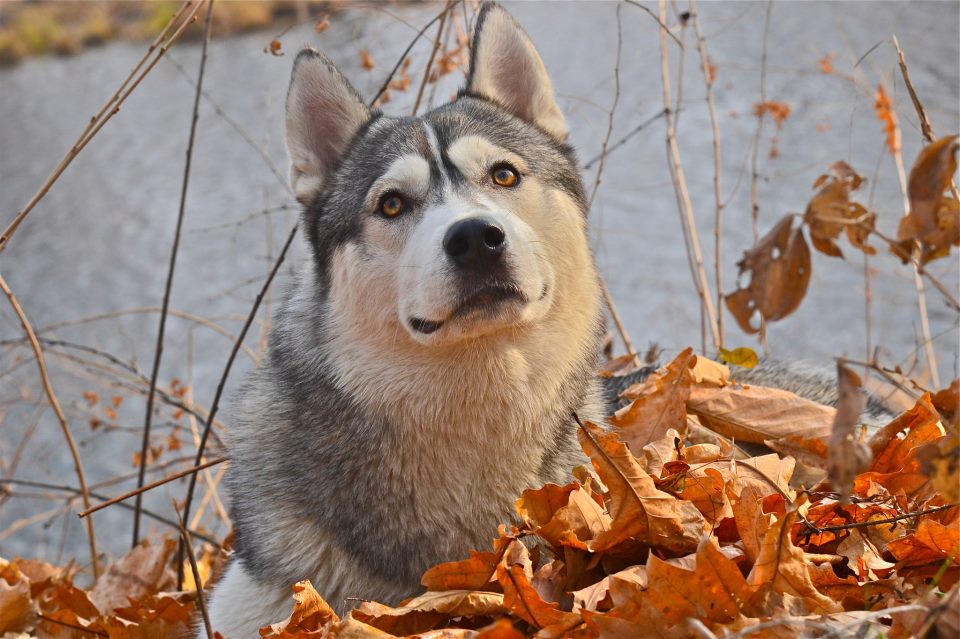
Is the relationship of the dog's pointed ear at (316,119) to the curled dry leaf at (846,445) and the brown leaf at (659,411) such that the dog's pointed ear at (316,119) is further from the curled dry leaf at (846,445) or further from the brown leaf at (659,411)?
the curled dry leaf at (846,445)

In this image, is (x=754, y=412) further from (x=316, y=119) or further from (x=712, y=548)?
(x=316, y=119)

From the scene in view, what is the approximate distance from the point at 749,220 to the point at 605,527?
6.49 m

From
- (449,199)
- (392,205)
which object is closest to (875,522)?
(449,199)

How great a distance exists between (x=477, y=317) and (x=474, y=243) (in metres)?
0.22

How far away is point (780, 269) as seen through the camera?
2.28 meters

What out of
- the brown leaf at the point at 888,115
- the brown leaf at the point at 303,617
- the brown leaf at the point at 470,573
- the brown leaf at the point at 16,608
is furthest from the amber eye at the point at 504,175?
the brown leaf at the point at 888,115

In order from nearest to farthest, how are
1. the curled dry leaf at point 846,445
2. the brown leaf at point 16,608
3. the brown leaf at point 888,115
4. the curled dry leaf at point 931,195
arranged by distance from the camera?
the curled dry leaf at point 846,445, the curled dry leaf at point 931,195, the brown leaf at point 16,608, the brown leaf at point 888,115

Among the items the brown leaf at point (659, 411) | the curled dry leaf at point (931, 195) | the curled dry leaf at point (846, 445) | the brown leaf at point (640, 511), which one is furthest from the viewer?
the brown leaf at point (659, 411)

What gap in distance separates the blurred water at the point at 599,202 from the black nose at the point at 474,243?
99.5 inches

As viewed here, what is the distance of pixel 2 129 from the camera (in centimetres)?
1430

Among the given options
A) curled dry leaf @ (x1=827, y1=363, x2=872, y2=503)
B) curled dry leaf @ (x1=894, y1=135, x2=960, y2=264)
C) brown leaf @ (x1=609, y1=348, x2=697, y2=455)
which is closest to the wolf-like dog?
brown leaf @ (x1=609, y1=348, x2=697, y2=455)

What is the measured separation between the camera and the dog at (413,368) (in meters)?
2.70

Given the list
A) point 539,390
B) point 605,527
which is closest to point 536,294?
point 539,390

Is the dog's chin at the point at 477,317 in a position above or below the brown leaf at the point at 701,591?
above
